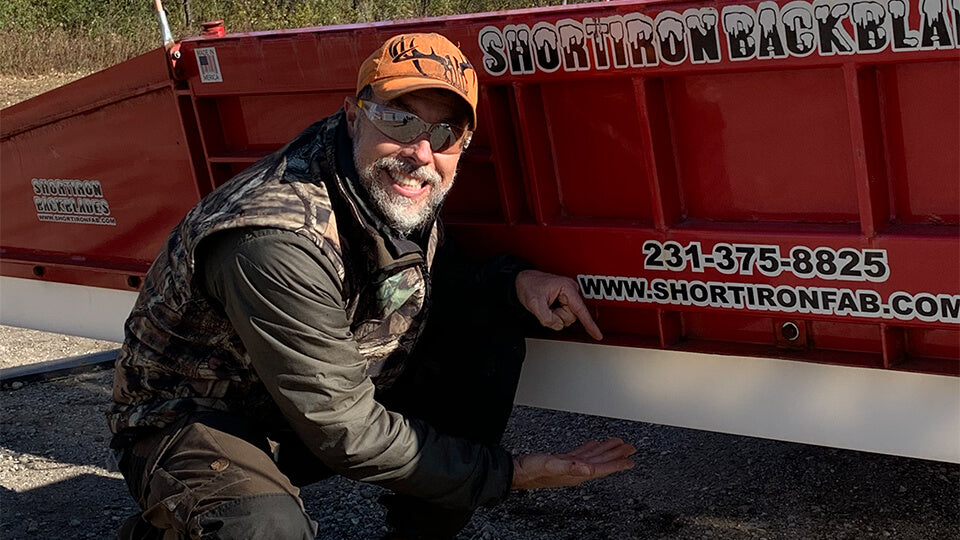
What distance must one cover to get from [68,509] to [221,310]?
1.53 meters

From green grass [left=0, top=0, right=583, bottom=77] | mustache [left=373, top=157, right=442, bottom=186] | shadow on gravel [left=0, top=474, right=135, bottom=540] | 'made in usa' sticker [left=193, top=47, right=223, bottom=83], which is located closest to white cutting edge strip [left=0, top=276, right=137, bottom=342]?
shadow on gravel [left=0, top=474, right=135, bottom=540]

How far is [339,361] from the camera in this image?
250cm

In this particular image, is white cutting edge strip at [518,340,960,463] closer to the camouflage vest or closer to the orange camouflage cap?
the camouflage vest

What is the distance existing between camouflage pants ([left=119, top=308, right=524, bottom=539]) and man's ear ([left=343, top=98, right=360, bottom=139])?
2.33ft

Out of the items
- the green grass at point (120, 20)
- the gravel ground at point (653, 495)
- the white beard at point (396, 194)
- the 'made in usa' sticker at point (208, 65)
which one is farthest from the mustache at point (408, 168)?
the green grass at point (120, 20)

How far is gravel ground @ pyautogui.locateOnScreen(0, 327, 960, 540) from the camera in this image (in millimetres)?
3352

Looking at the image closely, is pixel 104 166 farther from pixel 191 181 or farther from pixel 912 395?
pixel 912 395

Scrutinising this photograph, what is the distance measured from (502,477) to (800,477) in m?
1.33

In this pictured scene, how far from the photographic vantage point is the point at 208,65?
139 inches

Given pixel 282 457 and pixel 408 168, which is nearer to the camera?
pixel 408 168

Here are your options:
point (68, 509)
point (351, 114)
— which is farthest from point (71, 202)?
point (351, 114)

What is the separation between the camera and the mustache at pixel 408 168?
2.62 metres

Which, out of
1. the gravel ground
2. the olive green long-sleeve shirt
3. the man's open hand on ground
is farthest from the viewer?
the gravel ground

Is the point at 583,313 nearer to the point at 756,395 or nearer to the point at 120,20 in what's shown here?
the point at 756,395
